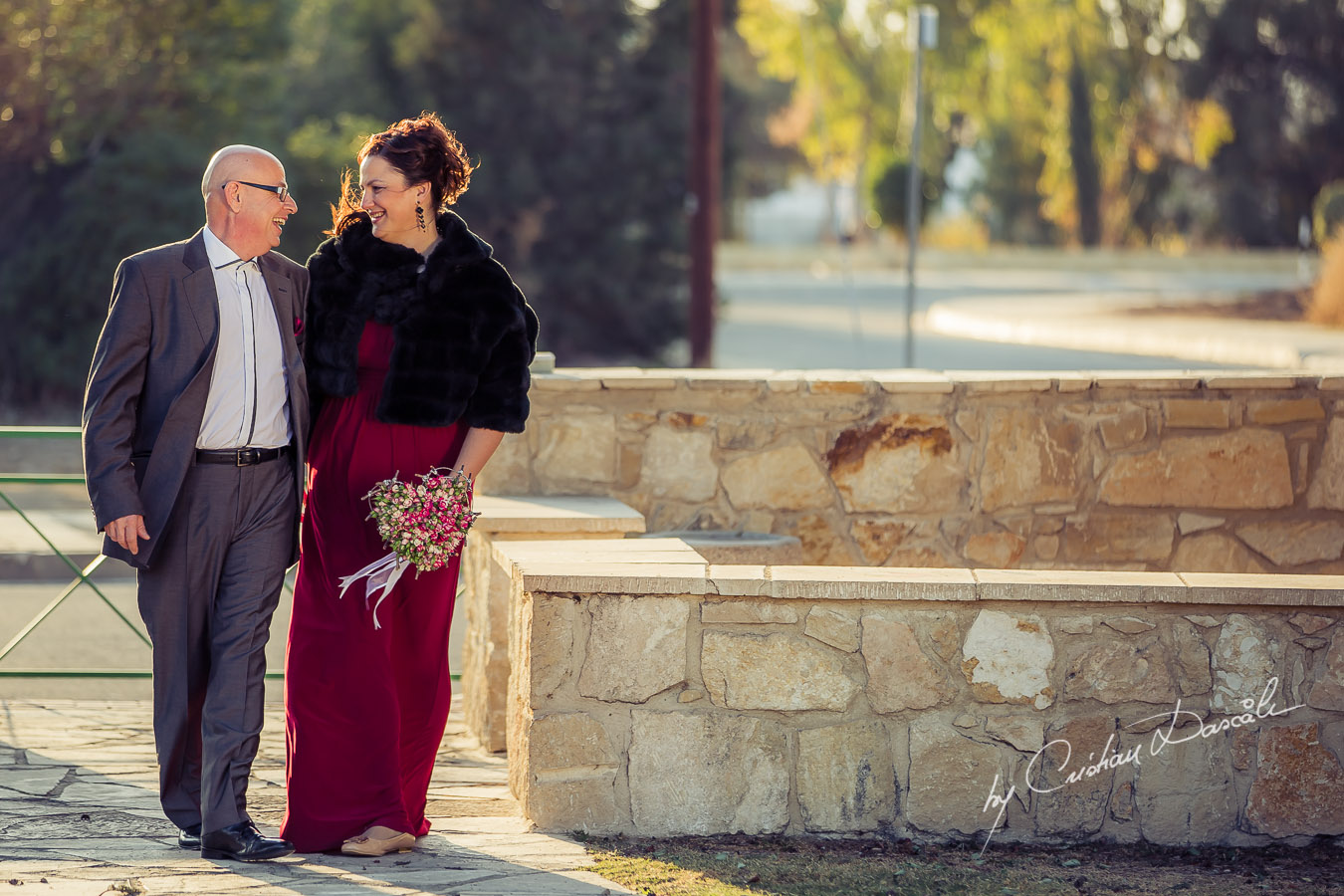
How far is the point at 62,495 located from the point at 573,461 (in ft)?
25.6

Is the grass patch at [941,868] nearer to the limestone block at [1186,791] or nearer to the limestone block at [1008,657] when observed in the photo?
the limestone block at [1186,791]

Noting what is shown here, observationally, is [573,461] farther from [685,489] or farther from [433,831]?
[433,831]

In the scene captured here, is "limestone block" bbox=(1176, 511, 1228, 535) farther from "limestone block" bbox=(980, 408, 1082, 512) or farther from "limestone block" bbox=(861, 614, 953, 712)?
"limestone block" bbox=(861, 614, 953, 712)

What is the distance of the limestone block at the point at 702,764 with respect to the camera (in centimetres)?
428

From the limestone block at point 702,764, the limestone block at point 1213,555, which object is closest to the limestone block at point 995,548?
the limestone block at point 1213,555

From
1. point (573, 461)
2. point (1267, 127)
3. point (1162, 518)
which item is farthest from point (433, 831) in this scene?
point (1267, 127)

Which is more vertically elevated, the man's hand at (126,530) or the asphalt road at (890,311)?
the asphalt road at (890,311)

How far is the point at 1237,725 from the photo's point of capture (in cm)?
428

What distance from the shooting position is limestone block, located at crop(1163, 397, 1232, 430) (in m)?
6.44

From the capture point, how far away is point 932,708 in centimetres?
427

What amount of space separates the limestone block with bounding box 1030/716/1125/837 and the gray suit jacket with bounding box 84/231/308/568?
2361 millimetres

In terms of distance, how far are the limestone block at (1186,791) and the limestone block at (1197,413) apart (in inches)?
94.5

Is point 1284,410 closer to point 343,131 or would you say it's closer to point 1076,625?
point 1076,625

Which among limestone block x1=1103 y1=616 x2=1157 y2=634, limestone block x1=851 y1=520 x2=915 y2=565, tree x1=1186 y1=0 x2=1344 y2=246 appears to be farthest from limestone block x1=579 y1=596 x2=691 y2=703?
tree x1=1186 y1=0 x2=1344 y2=246
